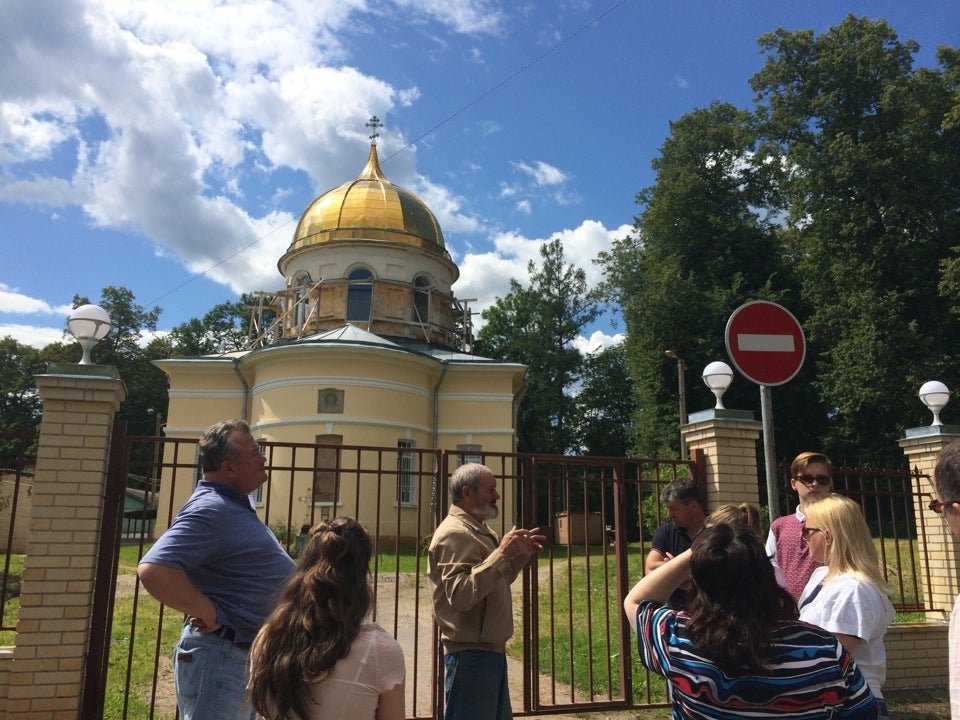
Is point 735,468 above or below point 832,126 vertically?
→ below

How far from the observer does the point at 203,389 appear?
77.3 ft

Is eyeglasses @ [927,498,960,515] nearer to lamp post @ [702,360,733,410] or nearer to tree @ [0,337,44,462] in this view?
lamp post @ [702,360,733,410]

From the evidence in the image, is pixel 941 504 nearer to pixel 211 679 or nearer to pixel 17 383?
pixel 211 679

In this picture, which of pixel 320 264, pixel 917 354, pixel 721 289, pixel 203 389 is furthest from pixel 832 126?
pixel 203 389

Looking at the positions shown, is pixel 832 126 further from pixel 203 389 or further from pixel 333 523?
pixel 333 523

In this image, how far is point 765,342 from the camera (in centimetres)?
525

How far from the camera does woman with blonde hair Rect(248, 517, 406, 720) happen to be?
2.22 metres

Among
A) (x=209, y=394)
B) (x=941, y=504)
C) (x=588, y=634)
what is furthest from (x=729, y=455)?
(x=209, y=394)

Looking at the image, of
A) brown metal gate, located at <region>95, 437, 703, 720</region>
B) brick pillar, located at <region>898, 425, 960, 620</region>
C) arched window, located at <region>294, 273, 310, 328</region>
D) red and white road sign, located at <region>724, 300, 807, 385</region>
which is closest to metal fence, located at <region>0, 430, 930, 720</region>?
brown metal gate, located at <region>95, 437, 703, 720</region>

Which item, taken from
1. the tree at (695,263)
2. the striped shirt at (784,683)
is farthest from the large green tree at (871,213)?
the striped shirt at (784,683)

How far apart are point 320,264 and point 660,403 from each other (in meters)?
13.8

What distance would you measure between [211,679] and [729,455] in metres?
5.10

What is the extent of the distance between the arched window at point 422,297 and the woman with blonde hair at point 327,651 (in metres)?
24.2

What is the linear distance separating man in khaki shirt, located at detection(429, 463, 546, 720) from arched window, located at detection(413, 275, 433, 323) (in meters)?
22.8
